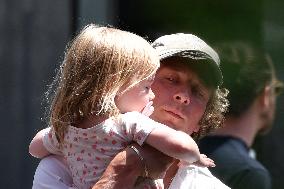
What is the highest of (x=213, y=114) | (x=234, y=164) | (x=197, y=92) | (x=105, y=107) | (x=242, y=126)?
(x=105, y=107)

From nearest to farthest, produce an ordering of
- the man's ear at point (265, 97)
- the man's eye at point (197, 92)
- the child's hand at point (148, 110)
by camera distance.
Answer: the child's hand at point (148, 110)
the man's eye at point (197, 92)
the man's ear at point (265, 97)

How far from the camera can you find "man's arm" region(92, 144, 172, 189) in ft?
8.44

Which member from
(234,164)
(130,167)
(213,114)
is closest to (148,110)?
(130,167)

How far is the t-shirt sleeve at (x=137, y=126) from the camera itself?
101 inches

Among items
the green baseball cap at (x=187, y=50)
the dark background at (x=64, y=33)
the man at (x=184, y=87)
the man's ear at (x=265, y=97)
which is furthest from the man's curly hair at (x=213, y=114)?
the dark background at (x=64, y=33)

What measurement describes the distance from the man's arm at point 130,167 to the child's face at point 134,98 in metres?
0.11

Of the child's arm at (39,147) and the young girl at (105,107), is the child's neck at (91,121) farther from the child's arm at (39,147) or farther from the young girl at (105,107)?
the child's arm at (39,147)

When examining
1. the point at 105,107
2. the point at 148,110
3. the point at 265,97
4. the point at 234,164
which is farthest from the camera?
the point at 265,97

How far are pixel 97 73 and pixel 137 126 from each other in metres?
0.18

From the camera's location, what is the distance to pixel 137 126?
101 inches

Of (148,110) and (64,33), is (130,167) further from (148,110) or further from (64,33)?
(64,33)

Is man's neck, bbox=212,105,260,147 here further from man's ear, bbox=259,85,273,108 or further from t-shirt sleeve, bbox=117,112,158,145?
t-shirt sleeve, bbox=117,112,158,145

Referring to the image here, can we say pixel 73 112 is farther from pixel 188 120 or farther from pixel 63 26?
pixel 63 26

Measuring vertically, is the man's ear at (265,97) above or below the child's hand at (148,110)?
below
